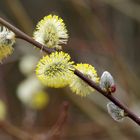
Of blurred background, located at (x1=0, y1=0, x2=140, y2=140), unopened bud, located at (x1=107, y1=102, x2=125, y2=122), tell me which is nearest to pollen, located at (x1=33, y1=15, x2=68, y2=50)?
unopened bud, located at (x1=107, y1=102, x2=125, y2=122)

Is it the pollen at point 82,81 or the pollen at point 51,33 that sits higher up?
the pollen at point 51,33

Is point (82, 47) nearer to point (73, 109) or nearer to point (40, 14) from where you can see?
point (73, 109)

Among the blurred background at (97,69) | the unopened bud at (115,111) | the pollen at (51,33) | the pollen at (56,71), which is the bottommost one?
the unopened bud at (115,111)

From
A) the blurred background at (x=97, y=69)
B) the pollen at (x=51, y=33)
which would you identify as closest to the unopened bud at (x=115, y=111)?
the pollen at (x=51, y=33)

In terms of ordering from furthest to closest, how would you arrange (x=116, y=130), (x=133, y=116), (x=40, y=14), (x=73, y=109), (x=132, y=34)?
Answer: (x=40, y=14) < (x=73, y=109) < (x=132, y=34) < (x=116, y=130) < (x=133, y=116)

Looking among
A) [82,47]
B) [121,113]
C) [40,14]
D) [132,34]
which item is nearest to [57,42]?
[121,113]

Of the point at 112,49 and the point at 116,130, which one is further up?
the point at 112,49

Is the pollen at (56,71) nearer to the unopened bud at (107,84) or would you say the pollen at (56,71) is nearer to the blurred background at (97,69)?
the unopened bud at (107,84)

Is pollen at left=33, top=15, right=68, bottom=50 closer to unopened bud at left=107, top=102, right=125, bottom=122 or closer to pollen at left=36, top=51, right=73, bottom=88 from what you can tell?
pollen at left=36, top=51, right=73, bottom=88
